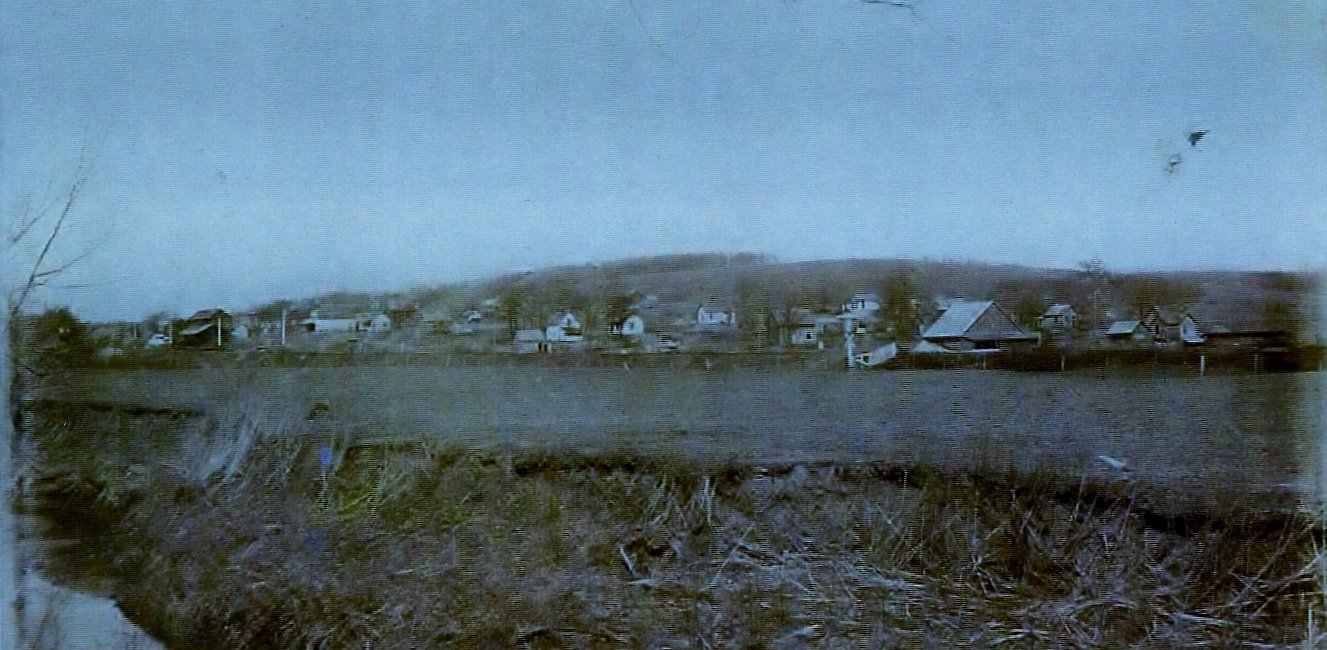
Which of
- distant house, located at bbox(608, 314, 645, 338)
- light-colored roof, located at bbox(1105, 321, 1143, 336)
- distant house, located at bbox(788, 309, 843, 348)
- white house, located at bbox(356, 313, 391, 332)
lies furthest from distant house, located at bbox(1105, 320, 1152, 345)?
white house, located at bbox(356, 313, 391, 332)

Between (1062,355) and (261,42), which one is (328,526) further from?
(1062,355)

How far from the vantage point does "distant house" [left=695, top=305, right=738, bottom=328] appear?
189cm

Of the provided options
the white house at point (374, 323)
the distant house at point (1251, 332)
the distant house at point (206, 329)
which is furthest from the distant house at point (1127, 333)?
the distant house at point (206, 329)

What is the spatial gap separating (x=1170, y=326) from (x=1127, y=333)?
0.10 m

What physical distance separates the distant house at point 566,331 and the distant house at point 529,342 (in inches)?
0.6

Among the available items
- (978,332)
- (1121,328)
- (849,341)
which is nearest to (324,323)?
(849,341)

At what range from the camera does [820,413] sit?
187 centimetres

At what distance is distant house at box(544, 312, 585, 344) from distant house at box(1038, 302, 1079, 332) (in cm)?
102

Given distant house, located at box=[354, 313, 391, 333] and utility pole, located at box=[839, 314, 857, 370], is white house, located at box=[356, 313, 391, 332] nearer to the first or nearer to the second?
distant house, located at box=[354, 313, 391, 333]

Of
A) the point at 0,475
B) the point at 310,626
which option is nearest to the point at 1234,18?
the point at 310,626

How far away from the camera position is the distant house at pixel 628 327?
1.89 metres

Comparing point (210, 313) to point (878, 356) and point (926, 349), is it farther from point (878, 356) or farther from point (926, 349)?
point (926, 349)

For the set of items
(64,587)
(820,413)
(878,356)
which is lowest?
(64,587)

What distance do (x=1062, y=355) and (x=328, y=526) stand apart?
166 cm
